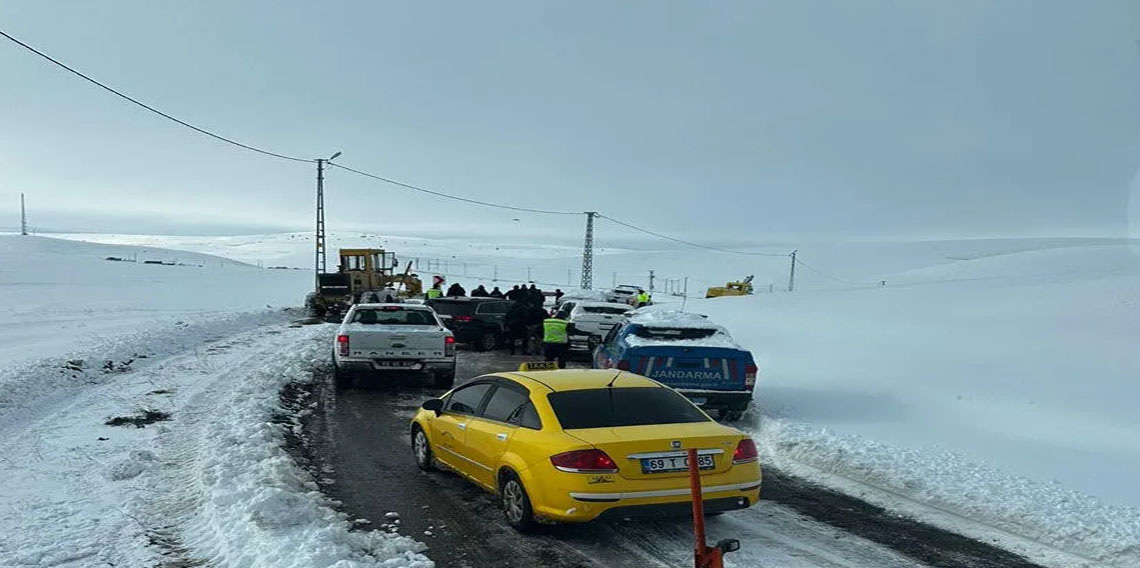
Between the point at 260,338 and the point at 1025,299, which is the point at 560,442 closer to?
the point at 260,338

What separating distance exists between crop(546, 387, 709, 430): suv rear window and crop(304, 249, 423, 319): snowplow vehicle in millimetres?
23043

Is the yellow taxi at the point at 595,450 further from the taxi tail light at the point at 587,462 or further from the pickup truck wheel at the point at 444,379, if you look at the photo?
the pickup truck wheel at the point at 444,379

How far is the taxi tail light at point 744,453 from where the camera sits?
6.09 meters

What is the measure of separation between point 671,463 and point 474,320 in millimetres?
15704

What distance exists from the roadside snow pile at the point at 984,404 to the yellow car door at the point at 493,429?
12.0 ft

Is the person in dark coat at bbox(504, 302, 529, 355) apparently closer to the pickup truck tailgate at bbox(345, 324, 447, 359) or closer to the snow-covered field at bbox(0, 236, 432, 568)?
the snow-covered field at bbox(0, 236, 432, 568)

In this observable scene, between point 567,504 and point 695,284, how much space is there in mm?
103184

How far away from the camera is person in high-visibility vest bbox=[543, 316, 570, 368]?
17.5 metres

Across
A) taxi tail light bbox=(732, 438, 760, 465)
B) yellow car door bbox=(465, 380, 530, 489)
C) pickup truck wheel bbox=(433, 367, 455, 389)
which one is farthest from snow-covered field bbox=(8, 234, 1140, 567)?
pickup truck wheel bbox=(433, 367, 455, 389)

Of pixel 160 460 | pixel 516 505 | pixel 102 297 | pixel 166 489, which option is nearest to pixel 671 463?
pixel 516 505

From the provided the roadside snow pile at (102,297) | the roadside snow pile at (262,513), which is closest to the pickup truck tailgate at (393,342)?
the roadside snow pile at (262,513)

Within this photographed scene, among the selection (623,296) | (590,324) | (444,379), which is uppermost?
(590,324)

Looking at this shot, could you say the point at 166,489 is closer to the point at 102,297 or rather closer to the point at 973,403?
the point at 973,403

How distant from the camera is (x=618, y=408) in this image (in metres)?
6.45
